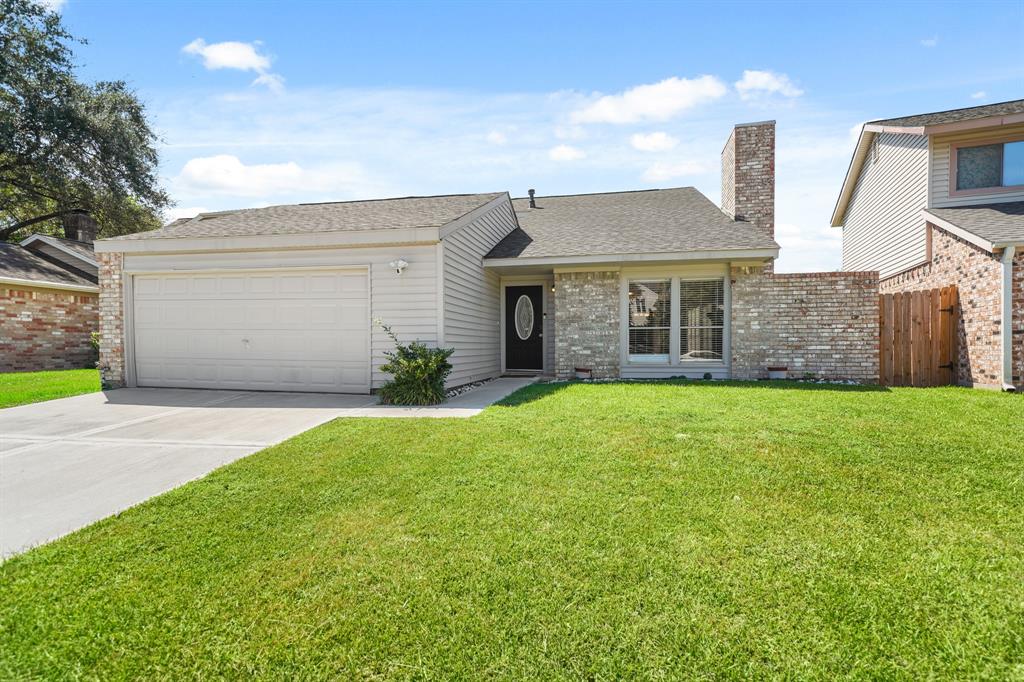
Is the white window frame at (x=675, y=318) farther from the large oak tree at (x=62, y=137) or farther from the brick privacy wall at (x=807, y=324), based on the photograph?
the large oak tree at (x=62, y=137)

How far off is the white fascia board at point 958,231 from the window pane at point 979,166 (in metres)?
0.99

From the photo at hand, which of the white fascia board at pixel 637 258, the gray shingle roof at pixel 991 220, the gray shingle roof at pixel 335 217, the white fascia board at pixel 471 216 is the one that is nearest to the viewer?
the gray shingle roof at pixel 991 220

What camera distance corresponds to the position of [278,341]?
8789 mm

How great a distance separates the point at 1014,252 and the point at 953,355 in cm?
217

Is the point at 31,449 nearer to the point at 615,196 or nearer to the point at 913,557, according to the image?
the point at 913,557

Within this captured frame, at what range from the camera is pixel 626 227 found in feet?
37.2

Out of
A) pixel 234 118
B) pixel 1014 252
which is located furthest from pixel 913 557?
pixel 234 118

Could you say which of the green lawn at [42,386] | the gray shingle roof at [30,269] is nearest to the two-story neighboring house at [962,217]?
the green lawn at [42,386]

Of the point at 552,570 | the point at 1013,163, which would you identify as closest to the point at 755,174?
the point at 1013,163

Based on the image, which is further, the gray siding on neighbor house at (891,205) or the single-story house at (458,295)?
the gray siding on neighbor house at (891,205)

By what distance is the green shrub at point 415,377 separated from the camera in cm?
754

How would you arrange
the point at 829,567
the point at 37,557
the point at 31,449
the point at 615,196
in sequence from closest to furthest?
1. the point at 829,567
2. the point at 37,557
3. the point at 31,449
4. the point at 615,196

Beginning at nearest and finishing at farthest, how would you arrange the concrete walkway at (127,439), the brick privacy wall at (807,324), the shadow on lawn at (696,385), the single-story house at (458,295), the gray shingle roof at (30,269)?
1. the concrete walkway at (127,439)
2. the shadow on lawn at (696,385)
3. the single-story house at (458,295)
4. the brick privacy wall at (807,324)
5. the gray shingle roof at (30,269)

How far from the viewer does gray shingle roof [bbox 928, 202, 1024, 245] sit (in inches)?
316
